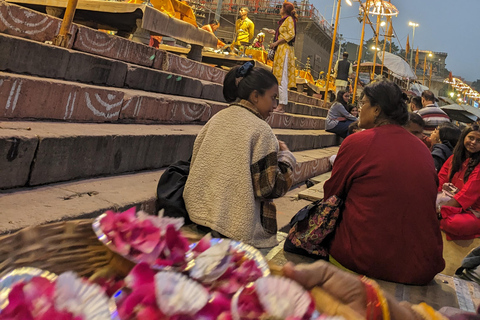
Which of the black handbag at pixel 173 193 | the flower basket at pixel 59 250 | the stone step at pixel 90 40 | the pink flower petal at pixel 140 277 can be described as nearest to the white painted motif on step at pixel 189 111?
the stone step at pixel 90 40

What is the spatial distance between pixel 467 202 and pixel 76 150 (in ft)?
10.4

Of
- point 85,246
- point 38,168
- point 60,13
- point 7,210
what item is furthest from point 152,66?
point 85,246

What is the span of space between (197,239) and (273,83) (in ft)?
5.88

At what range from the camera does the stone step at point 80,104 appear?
2.45m

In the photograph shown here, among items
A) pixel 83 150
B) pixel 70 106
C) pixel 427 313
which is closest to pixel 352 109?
pixel 70 106

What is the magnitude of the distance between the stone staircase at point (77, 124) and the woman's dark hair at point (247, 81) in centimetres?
82

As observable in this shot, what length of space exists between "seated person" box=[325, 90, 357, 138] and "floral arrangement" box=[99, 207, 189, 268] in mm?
7399

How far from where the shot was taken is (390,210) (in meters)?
2.30

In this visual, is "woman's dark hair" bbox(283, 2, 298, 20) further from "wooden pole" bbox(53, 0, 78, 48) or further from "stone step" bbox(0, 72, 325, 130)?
"wooden pole" bbox(53, 0, 78, 48)

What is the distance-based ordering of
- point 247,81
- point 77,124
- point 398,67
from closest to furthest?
1. point 247,81
2. point 77,124
3. point 398,67

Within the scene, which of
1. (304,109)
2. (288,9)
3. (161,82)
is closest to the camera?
(161,82)

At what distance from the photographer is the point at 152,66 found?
4.82 meters

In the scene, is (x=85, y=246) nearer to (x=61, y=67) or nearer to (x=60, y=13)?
(x=61, y=67)

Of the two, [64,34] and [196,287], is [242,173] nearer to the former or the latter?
[196,287]
